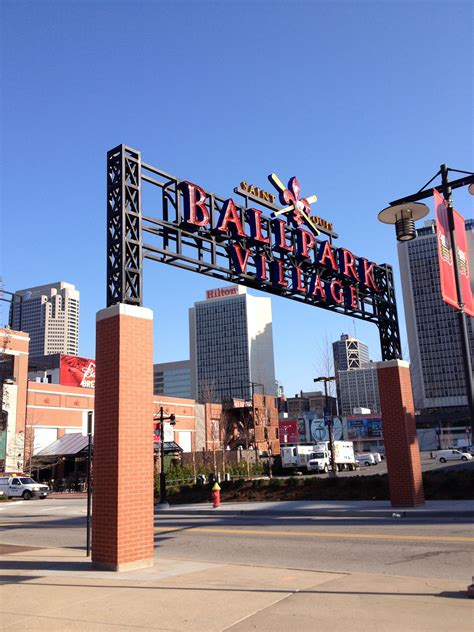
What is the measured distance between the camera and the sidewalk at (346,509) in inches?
732

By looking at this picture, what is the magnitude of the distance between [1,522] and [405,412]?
17725mm

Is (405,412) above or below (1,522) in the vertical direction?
above

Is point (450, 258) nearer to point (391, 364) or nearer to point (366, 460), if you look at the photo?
point (391, 364)

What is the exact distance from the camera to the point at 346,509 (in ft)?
67.2

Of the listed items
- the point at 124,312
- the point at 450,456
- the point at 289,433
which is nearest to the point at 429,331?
the point at 289,433

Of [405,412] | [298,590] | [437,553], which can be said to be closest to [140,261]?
[298,590]

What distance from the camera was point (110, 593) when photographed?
9148 millimetres

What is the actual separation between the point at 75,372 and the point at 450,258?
67852 mm

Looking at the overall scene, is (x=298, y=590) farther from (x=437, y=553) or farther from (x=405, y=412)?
(x=405, y=412)

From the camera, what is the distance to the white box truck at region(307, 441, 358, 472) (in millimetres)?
57969

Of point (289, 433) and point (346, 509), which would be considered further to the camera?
point (289, 433)

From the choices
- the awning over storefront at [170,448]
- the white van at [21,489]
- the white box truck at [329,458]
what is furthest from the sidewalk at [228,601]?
the awning over storefront at [170,448]

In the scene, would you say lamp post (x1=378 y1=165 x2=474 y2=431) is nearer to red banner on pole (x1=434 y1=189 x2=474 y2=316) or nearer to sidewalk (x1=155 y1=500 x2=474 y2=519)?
red banner on pole (x1=434 y1=189 x2=474 y2=316)

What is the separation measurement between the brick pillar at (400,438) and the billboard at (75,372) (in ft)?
184
